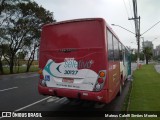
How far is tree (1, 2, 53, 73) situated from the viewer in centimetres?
3600

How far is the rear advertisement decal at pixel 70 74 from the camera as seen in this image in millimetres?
7525

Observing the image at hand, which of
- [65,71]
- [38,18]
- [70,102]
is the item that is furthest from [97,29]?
[38,18]

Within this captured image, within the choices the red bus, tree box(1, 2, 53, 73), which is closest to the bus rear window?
the red bus

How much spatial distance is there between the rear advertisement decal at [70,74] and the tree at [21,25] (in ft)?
94.6

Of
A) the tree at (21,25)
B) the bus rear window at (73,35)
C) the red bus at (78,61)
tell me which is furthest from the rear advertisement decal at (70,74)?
the tree at (21,25)

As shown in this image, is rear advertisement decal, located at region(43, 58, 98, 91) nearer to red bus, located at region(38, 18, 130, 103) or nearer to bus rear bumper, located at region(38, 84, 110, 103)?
red bus, located at region(38, 18, 130, 103)

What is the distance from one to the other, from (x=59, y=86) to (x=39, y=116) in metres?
1.16

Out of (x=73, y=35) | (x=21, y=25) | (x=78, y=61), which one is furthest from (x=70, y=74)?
(x=21, y=25)

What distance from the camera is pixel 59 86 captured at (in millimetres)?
8055

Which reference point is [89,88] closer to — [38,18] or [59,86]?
[59,86]

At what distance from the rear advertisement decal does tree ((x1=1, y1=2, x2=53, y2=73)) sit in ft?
94.6

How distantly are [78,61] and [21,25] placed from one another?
102 ft

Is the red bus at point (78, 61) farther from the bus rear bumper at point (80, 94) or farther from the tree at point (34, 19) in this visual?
A: the tree at point (34, 19)

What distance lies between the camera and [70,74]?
7.86m
